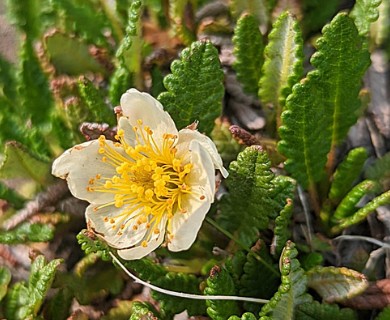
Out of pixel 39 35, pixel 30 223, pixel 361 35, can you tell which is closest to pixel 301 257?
pixel 361 35

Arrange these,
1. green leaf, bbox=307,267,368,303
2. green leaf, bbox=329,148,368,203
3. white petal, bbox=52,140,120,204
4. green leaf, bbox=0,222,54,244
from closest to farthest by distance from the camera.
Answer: green leaf, bbox=307,267,368,303, white petal, bbox=52,140,120,204, green leaf, bbox=329,148,368,203, green leaf, bbox=0,222,54,244

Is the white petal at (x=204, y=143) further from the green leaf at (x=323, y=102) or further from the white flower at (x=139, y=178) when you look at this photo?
the green leaf at (x=323, y=102)

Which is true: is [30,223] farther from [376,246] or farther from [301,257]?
[376,246]

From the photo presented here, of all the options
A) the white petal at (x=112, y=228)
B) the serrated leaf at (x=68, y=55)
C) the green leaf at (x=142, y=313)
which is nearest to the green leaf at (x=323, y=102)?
the white petal at (x=112, y=228)

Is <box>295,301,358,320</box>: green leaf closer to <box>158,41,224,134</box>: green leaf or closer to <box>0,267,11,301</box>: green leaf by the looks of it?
<box>158,41,224,134</box>: green leaf

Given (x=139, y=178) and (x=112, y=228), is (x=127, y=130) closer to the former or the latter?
(x=139, y=178)

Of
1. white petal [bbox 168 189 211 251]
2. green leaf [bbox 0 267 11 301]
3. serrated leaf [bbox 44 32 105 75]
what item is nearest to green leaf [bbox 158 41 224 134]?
white petal [bbox 168 189 211 251]

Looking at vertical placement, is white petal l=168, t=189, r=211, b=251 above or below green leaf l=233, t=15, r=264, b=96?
below
